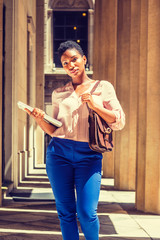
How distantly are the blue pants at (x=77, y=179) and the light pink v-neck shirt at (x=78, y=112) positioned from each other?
7 centimetres

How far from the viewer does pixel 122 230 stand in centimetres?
608

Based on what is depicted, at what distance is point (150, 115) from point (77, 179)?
4.49m

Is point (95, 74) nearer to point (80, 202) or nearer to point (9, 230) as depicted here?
point (9, 230)

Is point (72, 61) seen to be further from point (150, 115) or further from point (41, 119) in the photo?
point (150, 115)

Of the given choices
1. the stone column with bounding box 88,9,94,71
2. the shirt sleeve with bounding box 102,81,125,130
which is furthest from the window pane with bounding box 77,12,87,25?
the shirt sleeve with bounding box 102,81,125,130

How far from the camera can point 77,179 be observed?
334 cm

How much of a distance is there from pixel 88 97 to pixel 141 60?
4897 millimetres

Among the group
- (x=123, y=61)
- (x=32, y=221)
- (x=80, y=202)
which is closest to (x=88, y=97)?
(x=80, y=202)

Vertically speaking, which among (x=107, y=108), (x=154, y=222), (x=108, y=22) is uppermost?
(x=108, y=22)

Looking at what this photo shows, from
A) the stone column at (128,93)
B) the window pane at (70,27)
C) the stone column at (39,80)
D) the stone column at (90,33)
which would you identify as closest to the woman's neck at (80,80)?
the stone column at (128,93)

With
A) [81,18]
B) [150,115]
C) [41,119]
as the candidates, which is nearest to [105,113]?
[41,119]

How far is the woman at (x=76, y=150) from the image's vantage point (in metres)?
3.32

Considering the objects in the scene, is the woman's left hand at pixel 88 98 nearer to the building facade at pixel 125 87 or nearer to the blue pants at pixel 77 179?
the blue pants at pixel 77 179

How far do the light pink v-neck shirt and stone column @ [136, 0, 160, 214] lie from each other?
4.15 metres
